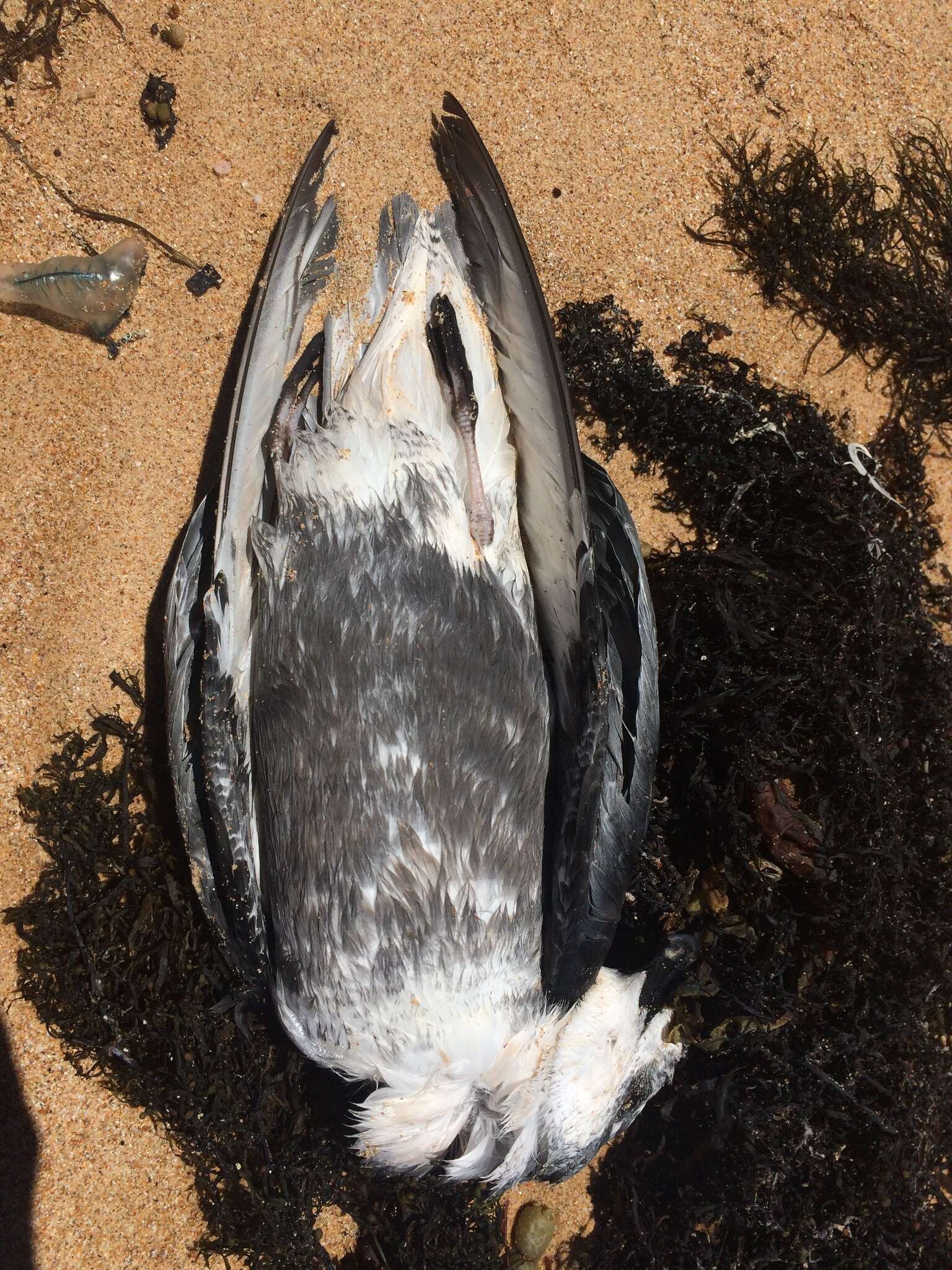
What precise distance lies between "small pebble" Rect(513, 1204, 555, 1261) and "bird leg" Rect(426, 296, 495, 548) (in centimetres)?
278

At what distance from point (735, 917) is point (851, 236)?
9.03 feet

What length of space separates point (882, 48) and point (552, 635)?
9.27 ft

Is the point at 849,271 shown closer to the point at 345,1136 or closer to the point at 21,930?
the point at 345,1136

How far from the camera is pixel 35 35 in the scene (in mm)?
3076

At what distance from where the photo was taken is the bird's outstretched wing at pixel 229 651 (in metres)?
2.75

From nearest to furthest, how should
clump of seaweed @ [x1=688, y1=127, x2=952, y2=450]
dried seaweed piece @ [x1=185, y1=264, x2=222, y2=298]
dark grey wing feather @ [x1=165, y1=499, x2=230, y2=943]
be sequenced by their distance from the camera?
1. dark grey wing feather @ [x1=165, y1=499, x2=230, y2=943]
2. dried seaweed piece @ [x1=185, y1=264, x2=222, y2=298]
3. clump of seaweed @ [x1=688, y1=127, x2=952, y2=450]

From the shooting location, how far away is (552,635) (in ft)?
9.51

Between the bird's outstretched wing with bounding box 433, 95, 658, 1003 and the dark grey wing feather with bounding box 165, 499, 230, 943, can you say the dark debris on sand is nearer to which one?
the dark grey wing feather with bounding box 165, 499, 230, 943

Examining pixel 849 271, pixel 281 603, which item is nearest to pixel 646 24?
pixel 849 271

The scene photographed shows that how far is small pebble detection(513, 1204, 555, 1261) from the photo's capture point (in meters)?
3.53

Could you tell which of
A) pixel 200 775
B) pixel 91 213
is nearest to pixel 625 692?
pixel 200 775

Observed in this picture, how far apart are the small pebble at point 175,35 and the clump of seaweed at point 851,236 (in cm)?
206

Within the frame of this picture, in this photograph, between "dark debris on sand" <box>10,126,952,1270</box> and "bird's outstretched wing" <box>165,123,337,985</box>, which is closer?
"bird's outstretched wing" <box>165,123,337,985</box>

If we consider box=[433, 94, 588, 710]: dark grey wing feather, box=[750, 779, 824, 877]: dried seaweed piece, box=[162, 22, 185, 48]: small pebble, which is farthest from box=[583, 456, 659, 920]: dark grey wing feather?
box=[162, 22, 185, 48]: small pebble
